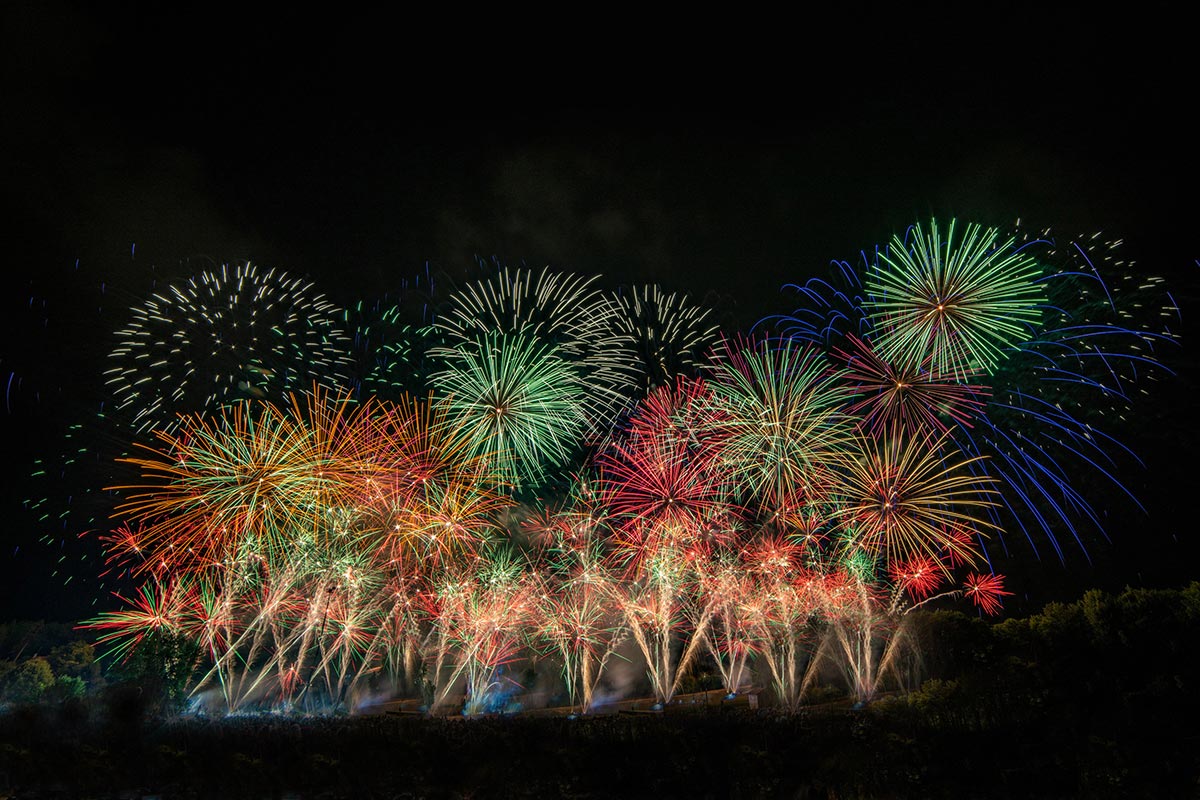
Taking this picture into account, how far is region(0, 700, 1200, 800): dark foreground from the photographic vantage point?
12.0 m

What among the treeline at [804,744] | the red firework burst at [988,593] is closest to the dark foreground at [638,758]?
the treeline at [804,744]

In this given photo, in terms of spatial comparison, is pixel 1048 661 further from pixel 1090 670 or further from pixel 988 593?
pixel 988 593

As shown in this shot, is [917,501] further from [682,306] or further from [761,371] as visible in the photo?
[682,306]

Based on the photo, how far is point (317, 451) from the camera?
927 inches

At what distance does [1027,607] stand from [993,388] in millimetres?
11858

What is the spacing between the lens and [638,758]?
44.3ft

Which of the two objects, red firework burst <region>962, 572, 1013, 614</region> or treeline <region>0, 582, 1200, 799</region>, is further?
red firework burst <region>962, 572, 1013, 614</region>

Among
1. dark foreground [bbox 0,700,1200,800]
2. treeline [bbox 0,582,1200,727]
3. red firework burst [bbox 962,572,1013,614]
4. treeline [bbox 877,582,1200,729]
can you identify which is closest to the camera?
dark foreground [bbox 0,700,1200,800]

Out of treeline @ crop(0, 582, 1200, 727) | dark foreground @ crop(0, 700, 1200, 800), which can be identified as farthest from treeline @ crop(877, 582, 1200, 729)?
dark foreground @ crop(0, 700, 1200, 800)

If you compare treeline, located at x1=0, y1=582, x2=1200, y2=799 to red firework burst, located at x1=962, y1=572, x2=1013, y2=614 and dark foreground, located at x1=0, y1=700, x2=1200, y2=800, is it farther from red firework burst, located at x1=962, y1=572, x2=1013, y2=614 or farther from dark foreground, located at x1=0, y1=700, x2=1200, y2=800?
red firework burst, located at x1=962, y1=572, x2=1013, y2=614

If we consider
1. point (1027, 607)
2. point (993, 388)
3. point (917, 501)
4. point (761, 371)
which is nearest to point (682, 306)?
point (761, 371)

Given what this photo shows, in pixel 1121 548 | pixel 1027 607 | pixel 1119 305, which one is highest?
pixel 1119 305

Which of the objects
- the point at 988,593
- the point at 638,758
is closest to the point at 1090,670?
the point at 638,758

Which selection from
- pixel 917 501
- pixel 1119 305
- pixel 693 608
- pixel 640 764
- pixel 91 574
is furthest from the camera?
pixel 91 574
